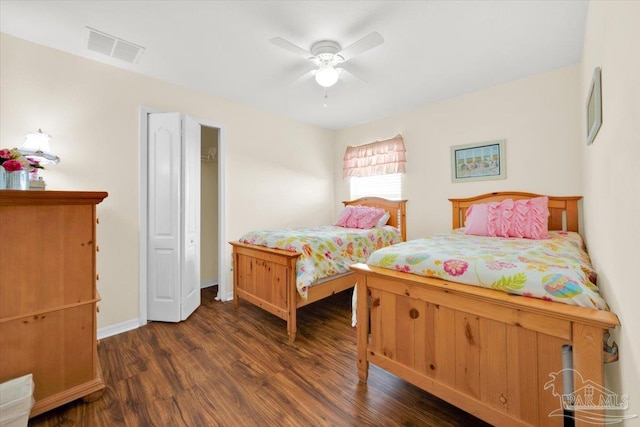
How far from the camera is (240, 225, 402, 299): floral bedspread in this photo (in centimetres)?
236

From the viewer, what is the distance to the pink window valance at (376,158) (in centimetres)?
381

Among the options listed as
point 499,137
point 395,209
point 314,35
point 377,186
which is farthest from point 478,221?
point 314,35

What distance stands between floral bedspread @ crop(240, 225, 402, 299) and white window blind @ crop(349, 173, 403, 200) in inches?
38.1

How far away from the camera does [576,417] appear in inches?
40.0

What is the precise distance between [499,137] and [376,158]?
1587 millimetres

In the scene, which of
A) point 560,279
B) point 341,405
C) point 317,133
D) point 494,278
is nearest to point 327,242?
point 341,405

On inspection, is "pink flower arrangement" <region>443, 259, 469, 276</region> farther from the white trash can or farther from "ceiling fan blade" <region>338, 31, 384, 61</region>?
the white trash can

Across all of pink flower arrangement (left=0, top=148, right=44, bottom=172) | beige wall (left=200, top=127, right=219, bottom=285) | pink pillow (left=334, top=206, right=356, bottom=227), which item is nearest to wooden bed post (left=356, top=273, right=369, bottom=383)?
pink flower arrangement (left=0, top=148, right=44, bottom=172)

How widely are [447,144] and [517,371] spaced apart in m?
2.88

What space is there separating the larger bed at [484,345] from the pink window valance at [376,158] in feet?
8.08

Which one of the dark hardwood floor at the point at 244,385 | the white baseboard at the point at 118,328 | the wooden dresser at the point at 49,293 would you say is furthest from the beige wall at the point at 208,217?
the wooden dresser at the point at 49,293

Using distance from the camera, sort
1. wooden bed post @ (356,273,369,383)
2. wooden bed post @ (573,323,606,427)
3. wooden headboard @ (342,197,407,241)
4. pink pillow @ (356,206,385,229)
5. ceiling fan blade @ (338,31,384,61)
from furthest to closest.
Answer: wooden headboard @ (342,197,407,241) → pink pillow @ (356,206,385,229) → ceiling fan blade @ (338,31,384,61) → wooden bed post @ (356,273,369,383) → wooden bed post @ (573,323,606,427)

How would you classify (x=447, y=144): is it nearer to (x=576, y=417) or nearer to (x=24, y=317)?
(x=576, y=417)

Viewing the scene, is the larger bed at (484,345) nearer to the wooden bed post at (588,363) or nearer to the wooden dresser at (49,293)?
the wooden bed post at (588,363)
